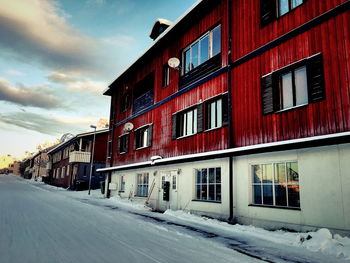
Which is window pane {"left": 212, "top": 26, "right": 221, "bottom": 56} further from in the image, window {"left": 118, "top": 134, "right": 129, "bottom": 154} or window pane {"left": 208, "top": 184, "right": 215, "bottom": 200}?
window {"left": 118, "top": 134, "right": 129, "bottom": 154}

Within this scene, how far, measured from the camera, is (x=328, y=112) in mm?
7945

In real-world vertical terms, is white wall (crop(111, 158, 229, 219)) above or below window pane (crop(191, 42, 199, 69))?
below

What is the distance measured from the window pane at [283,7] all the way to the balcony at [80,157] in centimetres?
2881

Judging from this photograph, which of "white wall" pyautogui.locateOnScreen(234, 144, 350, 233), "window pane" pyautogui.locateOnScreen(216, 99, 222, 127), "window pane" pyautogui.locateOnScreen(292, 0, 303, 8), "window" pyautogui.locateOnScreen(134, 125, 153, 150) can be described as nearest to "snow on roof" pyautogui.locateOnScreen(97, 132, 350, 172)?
"white wall" pyautogui.locateOnScreen(234, 144, 350, 233)

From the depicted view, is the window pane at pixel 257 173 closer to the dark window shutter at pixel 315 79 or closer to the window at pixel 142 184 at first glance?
the dark window shutter at pixel 315 79

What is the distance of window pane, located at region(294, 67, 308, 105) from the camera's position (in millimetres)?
8823

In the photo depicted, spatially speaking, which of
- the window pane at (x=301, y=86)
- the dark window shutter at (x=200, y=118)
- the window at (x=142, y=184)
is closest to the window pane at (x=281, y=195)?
the window pane at (x=301, y=86)

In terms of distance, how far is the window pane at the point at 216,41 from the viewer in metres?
12.9

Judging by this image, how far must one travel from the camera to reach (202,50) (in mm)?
14148

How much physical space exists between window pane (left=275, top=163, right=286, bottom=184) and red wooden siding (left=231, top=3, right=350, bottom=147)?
0.94m

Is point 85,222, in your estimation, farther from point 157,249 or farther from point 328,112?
point 328,112

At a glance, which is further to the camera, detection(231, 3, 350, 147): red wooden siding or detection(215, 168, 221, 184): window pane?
detection(215, 168, 221, 184): window pane

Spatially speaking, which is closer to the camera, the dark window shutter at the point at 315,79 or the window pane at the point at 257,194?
the dark window shutter at the point at 315,79

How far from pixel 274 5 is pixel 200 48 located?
477 cm
